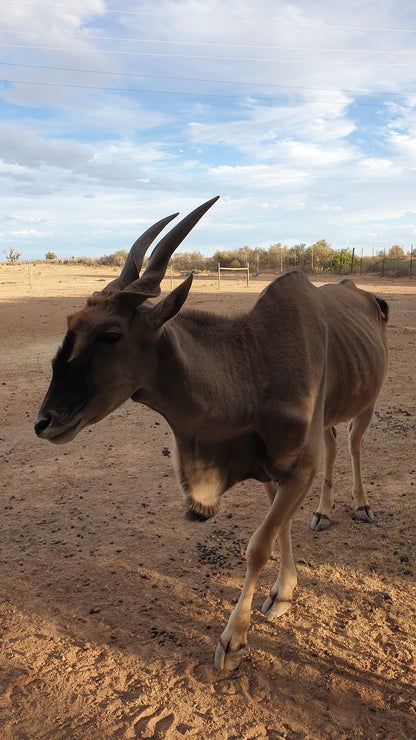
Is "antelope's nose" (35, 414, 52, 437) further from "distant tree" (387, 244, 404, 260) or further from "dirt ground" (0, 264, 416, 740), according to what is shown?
"distant tree" (387, 244, 404, 260)

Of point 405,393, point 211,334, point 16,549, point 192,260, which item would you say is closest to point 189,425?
point 211,334

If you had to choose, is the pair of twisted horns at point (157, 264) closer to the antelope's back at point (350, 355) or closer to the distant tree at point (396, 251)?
the antelope's back at point (350, 355)

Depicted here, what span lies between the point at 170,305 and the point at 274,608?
7.07 feet

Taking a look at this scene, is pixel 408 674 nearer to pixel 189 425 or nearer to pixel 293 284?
pixel 189 425

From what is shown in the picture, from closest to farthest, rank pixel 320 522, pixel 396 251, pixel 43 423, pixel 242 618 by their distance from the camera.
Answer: pixel 43 423 < pixel 242 618 < pixel 320 522 < pixel 396 251

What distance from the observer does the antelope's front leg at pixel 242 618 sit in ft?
10.1

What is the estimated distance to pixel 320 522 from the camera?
4684 millimetres

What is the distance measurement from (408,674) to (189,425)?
6.04 feet

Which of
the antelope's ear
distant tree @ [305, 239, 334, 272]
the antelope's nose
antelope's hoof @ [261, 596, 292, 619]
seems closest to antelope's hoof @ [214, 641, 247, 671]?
antelope's hoof @ [261, 596, 292, 619]

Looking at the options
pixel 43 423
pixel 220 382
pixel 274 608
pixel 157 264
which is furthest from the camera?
pixel 274 608

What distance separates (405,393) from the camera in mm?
8633

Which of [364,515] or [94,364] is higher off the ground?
[94,364]

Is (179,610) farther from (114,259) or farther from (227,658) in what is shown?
(114,259)

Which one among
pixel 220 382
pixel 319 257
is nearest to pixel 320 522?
pixel 220 382
